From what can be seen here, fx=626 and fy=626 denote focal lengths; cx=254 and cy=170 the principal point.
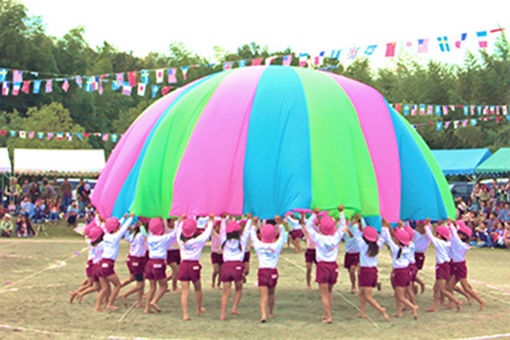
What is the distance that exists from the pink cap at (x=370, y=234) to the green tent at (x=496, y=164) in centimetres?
1932

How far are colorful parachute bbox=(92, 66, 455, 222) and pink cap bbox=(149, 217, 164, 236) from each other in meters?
0.19

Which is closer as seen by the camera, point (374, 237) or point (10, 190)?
point (374, 237)

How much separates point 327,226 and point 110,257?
388cm

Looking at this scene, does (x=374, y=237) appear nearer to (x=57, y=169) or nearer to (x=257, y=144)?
(x=257, y=144)

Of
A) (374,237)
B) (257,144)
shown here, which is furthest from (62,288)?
(374,237)

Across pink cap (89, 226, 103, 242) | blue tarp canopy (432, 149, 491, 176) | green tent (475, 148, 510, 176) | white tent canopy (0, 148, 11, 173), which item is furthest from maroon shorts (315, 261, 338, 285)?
white tent canopy (0, 148, 11, 173)

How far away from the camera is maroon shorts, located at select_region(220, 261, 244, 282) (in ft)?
34.2

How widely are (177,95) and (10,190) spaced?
19435 mm

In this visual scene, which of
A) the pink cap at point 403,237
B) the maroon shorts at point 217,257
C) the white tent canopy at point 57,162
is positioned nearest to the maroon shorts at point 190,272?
the maroon shorts at point 217,257

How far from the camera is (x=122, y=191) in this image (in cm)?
1208

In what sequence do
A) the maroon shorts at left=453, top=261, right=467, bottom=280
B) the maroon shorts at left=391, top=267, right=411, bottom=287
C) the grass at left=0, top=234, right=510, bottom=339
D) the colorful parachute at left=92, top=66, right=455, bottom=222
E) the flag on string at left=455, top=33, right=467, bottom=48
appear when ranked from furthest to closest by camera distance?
the flag on string at left=455, top=33, right=467, bottom=48
the maroon shorts at left=453, top=261, right=467, bottom=280
the colorful parachute at left=92, top=66, right=455, bottom=222
the maroon shorts at left=391, top=267, right=411, bottom=287
the grass at left=0, top=234, right=510, bottom=339

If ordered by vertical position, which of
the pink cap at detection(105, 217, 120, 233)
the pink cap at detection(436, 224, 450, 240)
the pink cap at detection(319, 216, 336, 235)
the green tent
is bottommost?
the pink cap at detection(105, 217, 120, 233)

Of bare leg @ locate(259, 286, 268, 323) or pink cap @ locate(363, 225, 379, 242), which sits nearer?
bare leg @ locate(259, 286, 268, 323)

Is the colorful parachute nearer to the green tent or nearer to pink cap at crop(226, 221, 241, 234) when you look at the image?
pink cap at crop(226, 221, 241, 234)
